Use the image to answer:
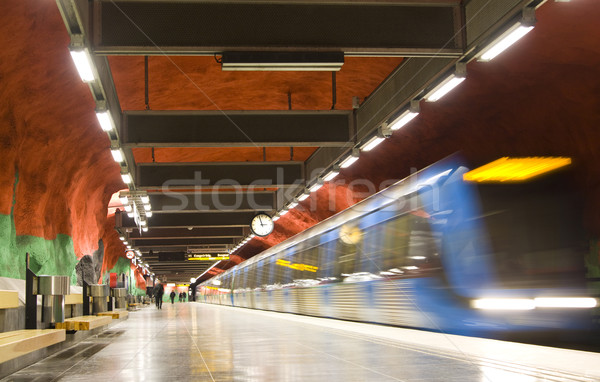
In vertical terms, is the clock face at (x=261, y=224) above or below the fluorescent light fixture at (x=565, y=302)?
above

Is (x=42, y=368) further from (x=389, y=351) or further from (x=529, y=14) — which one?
(x=529, y=14)

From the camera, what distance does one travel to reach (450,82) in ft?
28.2

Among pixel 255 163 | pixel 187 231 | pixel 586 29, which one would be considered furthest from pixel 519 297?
pixel 187 231

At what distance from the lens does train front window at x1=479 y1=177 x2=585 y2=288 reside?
8562mm

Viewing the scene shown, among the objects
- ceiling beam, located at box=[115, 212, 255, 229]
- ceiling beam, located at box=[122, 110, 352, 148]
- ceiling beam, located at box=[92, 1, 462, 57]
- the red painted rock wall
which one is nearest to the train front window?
ceiling beam, located at box=[92, 1, 462, 57]

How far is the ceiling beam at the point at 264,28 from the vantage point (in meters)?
7.49

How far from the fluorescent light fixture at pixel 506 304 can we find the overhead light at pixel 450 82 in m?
2.92

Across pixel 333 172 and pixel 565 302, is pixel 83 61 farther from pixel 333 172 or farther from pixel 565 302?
pixel 333 172

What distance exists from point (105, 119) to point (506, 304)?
6432 mm

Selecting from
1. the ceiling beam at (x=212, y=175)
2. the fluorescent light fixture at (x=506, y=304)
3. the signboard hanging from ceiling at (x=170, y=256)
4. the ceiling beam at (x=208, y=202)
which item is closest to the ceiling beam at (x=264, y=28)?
the fluorescent light fixture at (x=506, y=304)

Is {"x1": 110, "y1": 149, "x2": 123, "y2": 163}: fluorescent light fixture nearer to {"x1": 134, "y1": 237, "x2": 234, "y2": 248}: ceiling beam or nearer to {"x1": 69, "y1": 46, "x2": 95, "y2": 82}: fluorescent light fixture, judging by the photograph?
{"x1": 69, "y1": 46, "x2": 95, "y2": 82}: fluorescent light fixture

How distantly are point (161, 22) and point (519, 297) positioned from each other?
567 cm

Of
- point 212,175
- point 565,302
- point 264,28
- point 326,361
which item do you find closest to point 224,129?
point 264,28

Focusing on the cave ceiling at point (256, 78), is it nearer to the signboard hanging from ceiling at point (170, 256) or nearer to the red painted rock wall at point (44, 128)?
the red painted rock wall at point (44, 128)
